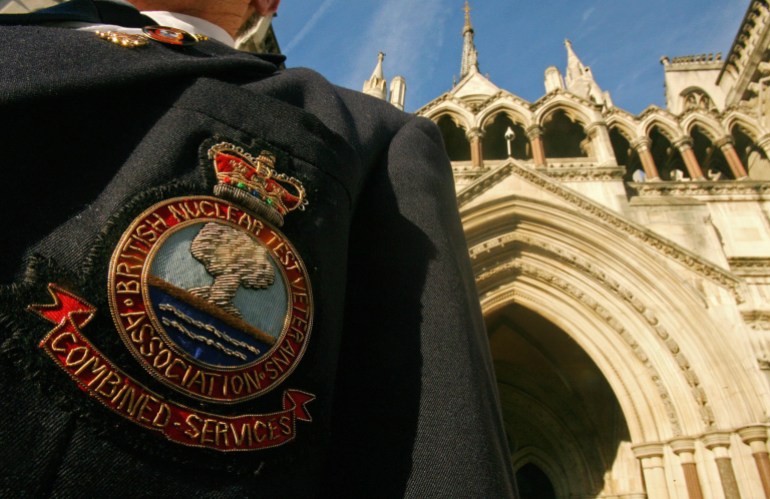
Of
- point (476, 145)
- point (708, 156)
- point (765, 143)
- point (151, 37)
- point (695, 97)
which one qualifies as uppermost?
point (695, 97)

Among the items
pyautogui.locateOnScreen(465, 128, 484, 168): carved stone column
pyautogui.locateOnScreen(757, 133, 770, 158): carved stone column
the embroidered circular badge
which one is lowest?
the embroidered circular badge

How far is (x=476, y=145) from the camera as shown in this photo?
500 inches

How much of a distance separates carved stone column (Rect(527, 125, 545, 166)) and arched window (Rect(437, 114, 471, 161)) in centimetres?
184

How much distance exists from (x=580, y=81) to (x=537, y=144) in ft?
27.2

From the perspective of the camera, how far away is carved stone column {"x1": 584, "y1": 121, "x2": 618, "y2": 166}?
38.7ft

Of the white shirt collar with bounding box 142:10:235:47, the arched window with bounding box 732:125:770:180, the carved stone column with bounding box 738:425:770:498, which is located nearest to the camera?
the white shirt collar with bounding box 142:10:235:47

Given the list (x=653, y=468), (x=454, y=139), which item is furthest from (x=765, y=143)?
(x=653, y=468)

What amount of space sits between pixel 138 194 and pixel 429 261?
0.55 metres

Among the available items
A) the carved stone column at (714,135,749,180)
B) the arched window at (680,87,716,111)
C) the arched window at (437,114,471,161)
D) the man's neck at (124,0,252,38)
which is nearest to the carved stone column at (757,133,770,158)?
the carved stone column at (714,135,749,180)

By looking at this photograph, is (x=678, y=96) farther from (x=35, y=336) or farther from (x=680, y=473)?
(x=35, y=336)

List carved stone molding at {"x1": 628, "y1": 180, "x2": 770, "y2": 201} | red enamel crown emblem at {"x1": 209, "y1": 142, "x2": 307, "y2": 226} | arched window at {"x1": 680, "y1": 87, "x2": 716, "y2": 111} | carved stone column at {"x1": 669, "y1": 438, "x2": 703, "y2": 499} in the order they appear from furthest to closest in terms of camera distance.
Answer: arched window at {"x1": 680, "y1": 87, "x2": 716, "y2": 111}, carved stone molding at {"x1": 628, "y1": 180, "x2": 770, "y2": 201}, carved stone column at {"x1": 669, "y1": 438, "x2": 703, "y2": 499}, red enamel crown emblem at {"x1": 209, "y1": 142, "x2": 307, "y2": 226}

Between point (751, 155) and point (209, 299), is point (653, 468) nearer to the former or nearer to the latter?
point (209, 299)

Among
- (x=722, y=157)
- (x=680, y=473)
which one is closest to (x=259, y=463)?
(x=680, y=473)

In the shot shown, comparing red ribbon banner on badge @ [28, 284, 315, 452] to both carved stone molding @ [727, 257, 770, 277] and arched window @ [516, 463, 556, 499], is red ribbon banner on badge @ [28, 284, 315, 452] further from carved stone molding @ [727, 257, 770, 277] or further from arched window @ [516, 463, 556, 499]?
arched window @ [516, 463, 556, 499]
